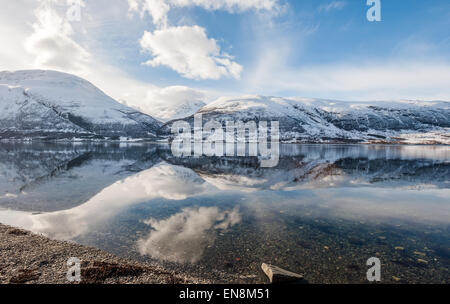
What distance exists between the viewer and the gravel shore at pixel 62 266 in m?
11.1

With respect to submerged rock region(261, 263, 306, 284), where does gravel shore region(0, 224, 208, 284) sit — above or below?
above

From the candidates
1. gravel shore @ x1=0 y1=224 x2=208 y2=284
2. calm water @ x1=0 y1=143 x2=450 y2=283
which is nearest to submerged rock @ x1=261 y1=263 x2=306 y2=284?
calm water @ x1=0 y1=143 x2=450 y2=283

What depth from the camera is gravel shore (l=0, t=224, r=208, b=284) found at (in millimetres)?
11055

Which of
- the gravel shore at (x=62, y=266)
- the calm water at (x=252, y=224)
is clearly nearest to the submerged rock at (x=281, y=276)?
the calm water at (x=252, y=224)

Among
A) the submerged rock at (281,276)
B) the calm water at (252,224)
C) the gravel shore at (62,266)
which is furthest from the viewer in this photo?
the calm water at (252,224)

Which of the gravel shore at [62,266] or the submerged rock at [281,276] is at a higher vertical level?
the gravel shore at [62,266]

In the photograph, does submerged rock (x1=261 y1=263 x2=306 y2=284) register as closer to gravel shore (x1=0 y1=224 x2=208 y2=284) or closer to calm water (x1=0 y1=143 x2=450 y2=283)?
calm water (x1=0 y1=143 x2=450 y2=283)

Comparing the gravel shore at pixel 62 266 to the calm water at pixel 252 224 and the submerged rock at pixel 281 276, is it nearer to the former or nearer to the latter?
the calm water at pixel 252 224

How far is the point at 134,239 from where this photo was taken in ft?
53.4

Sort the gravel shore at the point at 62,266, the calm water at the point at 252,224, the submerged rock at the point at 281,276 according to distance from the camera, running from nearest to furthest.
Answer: the gravel shore at the point at 62,266, the submerged rock at the point at 281,276, the calm water at the point at 252,224

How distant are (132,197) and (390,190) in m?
34.6

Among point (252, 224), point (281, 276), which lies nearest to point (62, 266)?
point (281, 276)

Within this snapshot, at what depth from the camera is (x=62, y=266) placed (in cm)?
1236

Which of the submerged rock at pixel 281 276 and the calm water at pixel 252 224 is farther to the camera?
the calm water at pixel 252 224
